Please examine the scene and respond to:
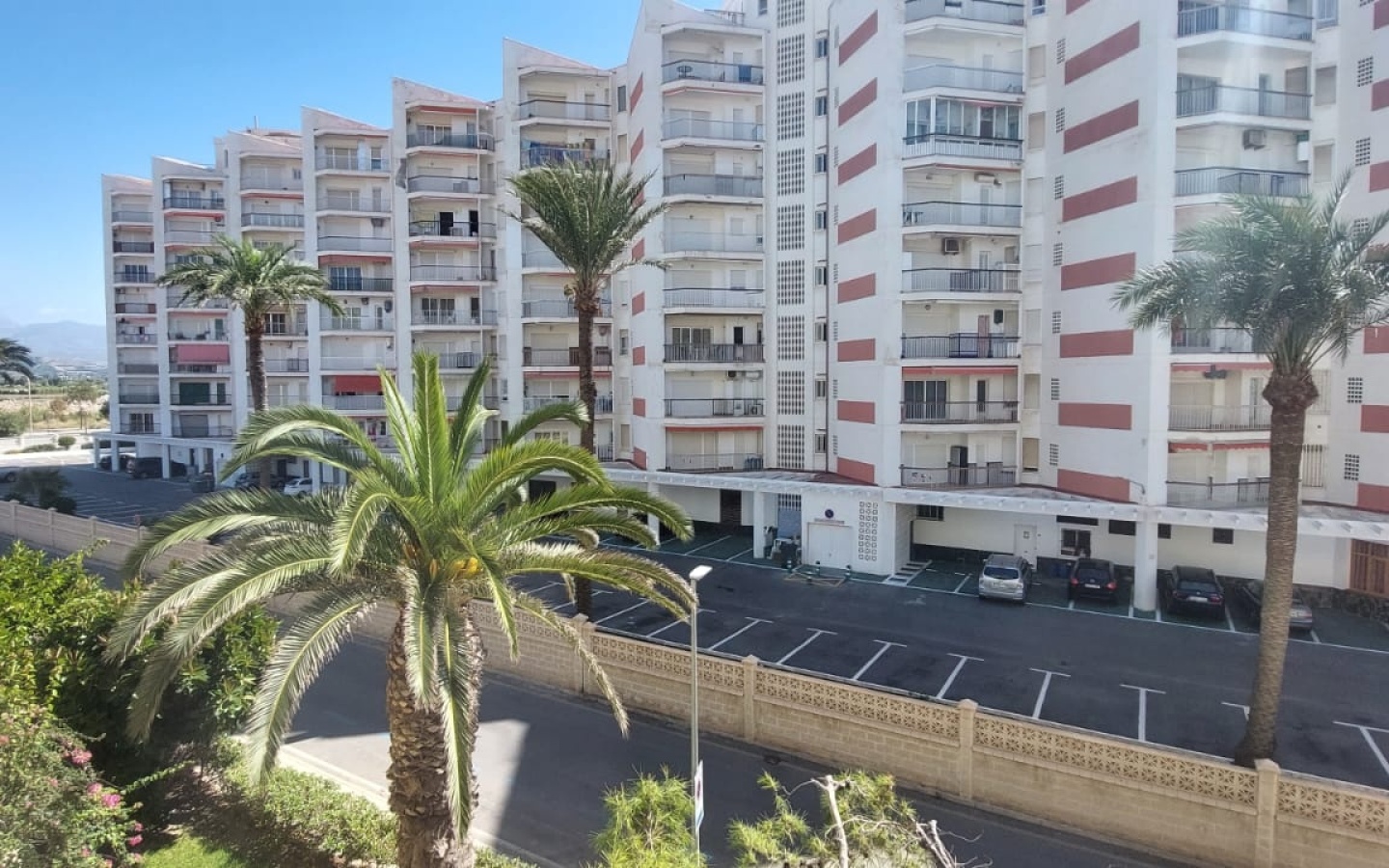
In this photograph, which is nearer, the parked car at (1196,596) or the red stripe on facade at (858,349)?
the parked car at (1196,596)

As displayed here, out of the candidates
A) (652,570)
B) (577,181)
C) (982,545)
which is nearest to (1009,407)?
(982,545)

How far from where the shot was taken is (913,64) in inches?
1236

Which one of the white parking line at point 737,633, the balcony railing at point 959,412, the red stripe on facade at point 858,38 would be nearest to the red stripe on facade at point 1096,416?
the balcony railing at point 959,412

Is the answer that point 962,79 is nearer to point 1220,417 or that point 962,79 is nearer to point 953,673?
point 1220,417

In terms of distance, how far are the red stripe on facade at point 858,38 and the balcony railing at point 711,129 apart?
4.92m

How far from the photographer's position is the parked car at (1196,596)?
25.0m

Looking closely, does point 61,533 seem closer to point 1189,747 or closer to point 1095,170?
point 1189,747

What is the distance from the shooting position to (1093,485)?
93.6 ft

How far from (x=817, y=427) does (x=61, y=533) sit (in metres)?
33.8

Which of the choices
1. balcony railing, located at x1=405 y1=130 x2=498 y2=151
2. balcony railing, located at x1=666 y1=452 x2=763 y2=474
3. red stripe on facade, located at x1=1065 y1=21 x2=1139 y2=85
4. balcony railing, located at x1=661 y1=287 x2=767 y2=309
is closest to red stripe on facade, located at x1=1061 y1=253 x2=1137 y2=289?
red stripe on facade, located at x1=1065 y1=21 x2=1139 y2=85

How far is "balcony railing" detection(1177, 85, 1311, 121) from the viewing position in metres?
26.5

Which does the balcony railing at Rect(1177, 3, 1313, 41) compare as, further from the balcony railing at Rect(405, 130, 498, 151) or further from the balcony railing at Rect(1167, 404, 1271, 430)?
the balcony railing at Rect(405, 130, 498, 151)

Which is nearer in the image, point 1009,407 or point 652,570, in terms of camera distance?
point 652,570

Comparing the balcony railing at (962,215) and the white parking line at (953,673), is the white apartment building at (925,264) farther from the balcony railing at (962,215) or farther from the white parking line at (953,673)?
the white parking line at (953,673)
